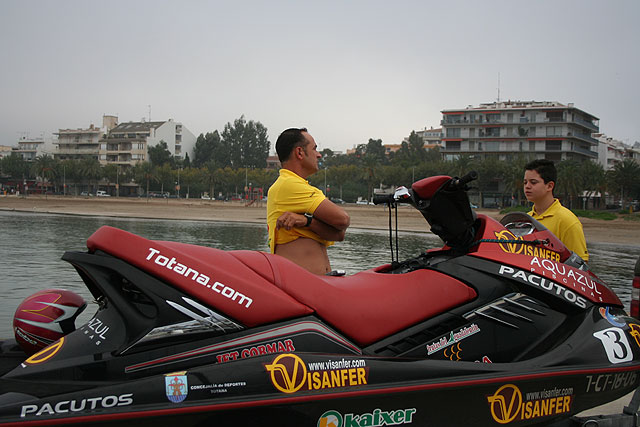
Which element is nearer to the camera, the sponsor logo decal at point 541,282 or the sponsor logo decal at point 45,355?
the sponsor logo decal at point 45,355

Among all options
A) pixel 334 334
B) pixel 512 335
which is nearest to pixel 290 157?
pixel 334 334

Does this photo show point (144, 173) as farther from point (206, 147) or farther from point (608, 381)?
point (608, 381)

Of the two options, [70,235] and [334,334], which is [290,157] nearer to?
[334,334]

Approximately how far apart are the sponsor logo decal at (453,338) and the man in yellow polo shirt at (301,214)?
3.23 ft

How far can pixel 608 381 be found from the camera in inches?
108

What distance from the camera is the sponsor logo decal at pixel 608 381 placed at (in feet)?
8.88

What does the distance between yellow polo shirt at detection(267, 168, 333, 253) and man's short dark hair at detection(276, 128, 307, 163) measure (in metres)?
0.14

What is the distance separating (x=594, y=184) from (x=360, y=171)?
41304 millimetres

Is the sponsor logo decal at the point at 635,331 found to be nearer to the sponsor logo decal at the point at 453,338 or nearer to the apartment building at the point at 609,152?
the sponsor logo decal at the point at 453,338

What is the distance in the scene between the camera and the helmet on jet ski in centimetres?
250

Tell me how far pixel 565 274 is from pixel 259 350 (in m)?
1.67

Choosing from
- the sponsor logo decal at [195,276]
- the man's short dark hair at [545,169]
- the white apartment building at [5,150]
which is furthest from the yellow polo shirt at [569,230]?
the white apartment building at [5,150]

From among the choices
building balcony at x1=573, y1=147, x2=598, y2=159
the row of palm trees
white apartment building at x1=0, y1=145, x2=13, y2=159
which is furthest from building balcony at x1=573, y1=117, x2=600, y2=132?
white apartment building at x1=0, y1=145, x2=13, y2=159

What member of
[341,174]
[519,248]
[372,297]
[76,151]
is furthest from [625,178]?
[76,151]
